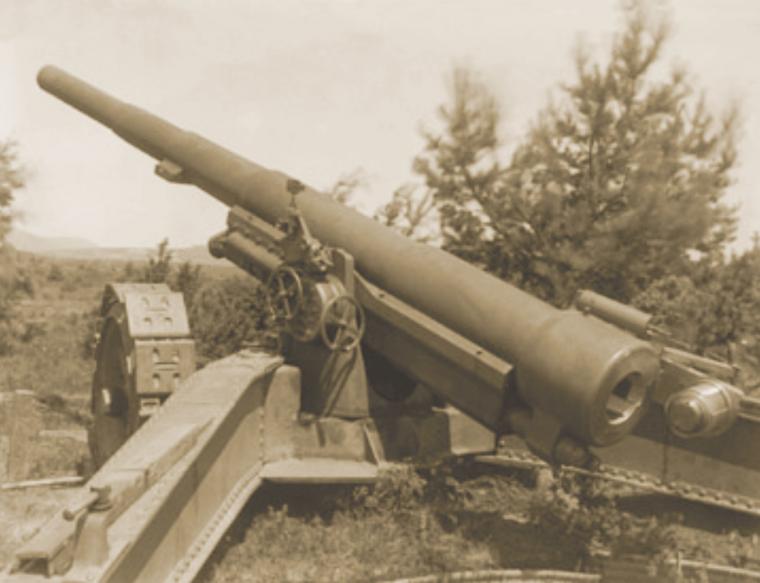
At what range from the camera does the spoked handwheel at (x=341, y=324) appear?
675 cm

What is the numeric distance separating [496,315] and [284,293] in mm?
1565

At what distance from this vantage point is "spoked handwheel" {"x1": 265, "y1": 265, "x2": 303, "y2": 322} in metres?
6.95

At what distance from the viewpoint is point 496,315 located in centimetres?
626

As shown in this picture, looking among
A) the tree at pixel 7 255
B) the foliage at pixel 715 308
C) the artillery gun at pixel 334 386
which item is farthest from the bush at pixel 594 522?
the tree at pixel 7 255

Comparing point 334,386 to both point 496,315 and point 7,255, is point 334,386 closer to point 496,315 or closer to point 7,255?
point 496,315

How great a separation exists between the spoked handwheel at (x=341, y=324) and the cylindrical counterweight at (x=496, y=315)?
0.94 feet

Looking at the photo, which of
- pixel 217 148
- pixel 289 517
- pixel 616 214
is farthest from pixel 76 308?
pixel 289 517

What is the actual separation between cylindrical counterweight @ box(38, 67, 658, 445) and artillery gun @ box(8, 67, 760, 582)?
0.01m

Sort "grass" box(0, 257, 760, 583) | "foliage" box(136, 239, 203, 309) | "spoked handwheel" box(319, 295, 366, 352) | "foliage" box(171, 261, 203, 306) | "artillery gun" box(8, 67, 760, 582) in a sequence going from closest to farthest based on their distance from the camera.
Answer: "artillery gun" box(8, 67, 760, 582), "grass" box(0, 257, 760, 583), "spoked handwheel" box(319, 295, 366, 352), "foliage" box(136, 239, 203, 309), "foliage" box(171, 261, 203, 306)

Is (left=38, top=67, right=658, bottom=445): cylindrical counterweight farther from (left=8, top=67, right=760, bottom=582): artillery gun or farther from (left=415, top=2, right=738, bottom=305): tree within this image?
(left=415, top=2, right=738, bottom=305): tree

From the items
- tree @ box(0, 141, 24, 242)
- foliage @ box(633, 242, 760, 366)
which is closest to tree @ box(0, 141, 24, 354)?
tree @ box(0, 141, 24, 242)

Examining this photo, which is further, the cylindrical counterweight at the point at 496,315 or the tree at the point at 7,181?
the tree at the point at 7,181

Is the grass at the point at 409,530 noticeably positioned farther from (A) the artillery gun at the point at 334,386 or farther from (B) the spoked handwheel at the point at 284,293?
(B) the spoked handwheel at the point at 284,293

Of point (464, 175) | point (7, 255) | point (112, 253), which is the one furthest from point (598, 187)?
point (112, 253)
